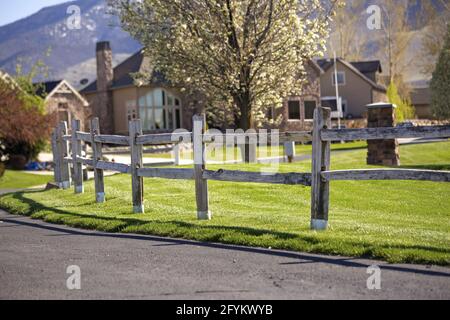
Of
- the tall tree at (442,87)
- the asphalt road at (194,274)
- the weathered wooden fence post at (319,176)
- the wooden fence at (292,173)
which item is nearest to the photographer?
the asphalt road at (194,274)

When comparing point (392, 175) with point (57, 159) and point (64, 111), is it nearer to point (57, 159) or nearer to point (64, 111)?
point (57, 159)

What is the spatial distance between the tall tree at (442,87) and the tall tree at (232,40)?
1765 centimetres

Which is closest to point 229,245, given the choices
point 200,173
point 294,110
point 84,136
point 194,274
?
point 194,274

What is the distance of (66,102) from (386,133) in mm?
44399

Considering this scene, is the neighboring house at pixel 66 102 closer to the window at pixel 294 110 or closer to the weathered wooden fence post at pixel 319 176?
the window at pixel 294 110

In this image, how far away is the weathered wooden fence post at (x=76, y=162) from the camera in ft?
52.0

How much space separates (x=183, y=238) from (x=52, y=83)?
45076 mm

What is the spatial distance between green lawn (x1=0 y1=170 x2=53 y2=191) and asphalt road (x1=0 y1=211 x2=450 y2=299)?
60.4 feet

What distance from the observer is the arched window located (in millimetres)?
49406

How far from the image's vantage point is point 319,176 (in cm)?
926

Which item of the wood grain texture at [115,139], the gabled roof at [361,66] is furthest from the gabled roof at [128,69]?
the wood grain texture at [115,139]

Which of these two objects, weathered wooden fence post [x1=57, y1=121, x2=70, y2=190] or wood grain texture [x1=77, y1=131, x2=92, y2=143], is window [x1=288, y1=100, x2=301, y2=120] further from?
wood grain texture [x1=77, y1=131, x2=92, y2=143]

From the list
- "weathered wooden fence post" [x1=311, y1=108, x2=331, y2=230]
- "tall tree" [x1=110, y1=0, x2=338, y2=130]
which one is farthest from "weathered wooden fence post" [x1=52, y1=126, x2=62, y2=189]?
"weathered wooden fence post" [x1=311, y1=108, x2=331, y2=230]

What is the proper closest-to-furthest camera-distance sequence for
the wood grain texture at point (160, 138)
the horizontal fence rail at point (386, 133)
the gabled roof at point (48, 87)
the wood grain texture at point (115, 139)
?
1. the horizontal fence rail at point (386, 133)
2. the wood grain texture at point (160, 138)
3. the wood grain texture at point (115, 139)
4. the gabled roof at point (48, 87)
